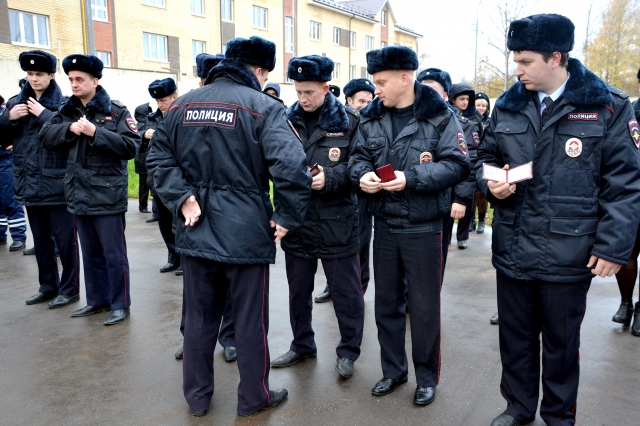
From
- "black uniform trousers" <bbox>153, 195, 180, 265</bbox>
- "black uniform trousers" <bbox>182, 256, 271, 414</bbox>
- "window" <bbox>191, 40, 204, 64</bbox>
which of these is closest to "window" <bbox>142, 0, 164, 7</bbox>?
"window" <bbox>191, 40, 204, 64</bbox>

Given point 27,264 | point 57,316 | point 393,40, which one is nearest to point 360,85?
point 57,316

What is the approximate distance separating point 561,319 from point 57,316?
4427 mm

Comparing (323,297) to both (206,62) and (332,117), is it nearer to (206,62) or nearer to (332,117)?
(332,117)

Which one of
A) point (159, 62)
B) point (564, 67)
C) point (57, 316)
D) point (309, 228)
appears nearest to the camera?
point (564, 67)

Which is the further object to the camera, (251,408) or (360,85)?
(360,85)

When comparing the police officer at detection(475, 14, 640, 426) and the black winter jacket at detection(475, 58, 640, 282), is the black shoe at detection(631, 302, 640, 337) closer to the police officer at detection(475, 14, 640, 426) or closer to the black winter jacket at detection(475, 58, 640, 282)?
the police officer at detection(475, 14, 640, 426)

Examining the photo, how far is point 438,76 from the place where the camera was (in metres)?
4.98

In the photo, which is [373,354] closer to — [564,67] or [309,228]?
[309,228]

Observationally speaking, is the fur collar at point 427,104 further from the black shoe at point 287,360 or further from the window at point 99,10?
the window at point 99,10

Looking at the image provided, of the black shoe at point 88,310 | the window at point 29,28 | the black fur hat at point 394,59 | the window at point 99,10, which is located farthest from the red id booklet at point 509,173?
the window at point 99,10

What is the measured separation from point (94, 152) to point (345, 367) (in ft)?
9.73

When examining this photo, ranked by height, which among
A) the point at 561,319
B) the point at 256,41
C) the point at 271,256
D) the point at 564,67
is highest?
the point at 256,41

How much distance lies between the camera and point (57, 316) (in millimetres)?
5008

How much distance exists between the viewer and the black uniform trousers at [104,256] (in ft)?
15.8
